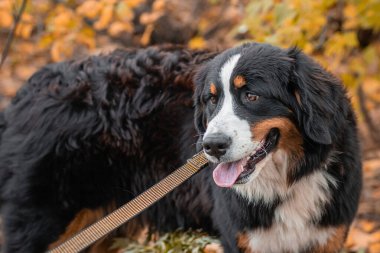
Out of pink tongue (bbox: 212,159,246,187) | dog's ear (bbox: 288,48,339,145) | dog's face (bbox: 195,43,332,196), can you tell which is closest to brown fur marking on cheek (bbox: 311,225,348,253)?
dog's face (bbox: 195,43,332,196)

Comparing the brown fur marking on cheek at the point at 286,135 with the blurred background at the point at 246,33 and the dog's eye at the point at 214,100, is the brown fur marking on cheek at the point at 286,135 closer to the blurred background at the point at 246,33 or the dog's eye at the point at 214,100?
the dog's eye at the point at 214,100

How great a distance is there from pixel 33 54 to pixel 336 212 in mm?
7715

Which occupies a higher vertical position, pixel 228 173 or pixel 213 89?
pixel 213 89

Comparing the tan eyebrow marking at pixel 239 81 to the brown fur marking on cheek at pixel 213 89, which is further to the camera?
the brown fur marking on cheek at pixel 213 89

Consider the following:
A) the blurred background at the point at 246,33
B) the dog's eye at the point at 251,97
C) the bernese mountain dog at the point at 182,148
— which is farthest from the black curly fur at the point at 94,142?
the dog's eye at the point at 251,97

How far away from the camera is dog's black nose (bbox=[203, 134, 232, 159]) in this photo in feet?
9.53

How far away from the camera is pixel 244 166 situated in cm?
308

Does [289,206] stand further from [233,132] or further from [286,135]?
[233,132]

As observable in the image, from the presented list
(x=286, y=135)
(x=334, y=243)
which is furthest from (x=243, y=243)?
(x=286, y=135)

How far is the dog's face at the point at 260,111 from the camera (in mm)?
2973

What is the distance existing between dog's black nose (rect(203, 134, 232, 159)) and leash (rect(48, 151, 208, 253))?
1.21 ft

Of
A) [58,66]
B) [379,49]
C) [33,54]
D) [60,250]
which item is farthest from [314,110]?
[33,54]

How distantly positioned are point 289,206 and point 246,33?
4876 mm

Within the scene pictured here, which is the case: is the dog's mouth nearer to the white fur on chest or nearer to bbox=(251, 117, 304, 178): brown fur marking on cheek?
bbox=(251, 117, 304, 178): brown fur marking on cheek
